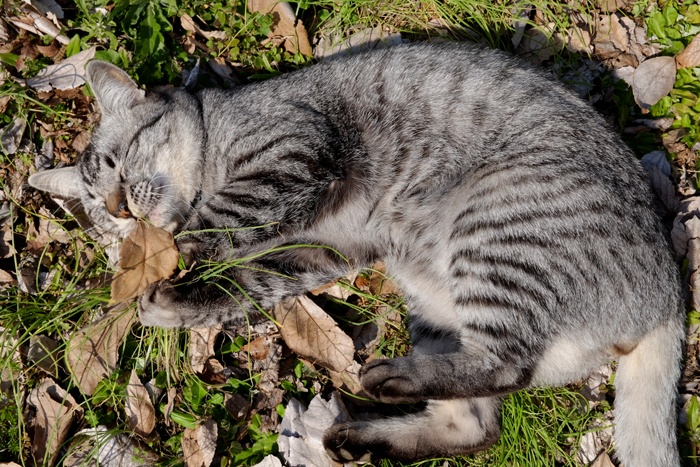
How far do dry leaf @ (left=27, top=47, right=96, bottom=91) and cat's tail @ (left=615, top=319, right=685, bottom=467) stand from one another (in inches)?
155

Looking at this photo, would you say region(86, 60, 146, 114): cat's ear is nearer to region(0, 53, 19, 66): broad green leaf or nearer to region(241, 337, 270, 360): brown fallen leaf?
region(0, 53, 19, 66): broad green leaf

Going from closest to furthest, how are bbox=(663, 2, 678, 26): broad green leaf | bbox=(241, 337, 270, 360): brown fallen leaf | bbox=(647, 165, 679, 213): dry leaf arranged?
bbox=(241, 337, 270, 360): brown fallen leaf
bbox=(647, 165, 679, 213): dry leaf
bbox=(663, 2, 678, 26): broad green leaf

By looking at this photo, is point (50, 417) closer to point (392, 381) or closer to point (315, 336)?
point (315, 336)

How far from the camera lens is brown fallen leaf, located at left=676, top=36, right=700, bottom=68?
11.3 ft

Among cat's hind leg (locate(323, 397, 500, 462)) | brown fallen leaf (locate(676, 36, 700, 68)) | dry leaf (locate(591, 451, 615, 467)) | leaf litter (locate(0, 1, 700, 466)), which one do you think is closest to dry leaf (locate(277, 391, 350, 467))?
leaf litter (locate(0, 1, 700, 466))

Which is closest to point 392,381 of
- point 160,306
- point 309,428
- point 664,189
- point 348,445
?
point 348,445

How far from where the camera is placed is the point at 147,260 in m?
2.80

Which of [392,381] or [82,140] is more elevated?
[82,140]

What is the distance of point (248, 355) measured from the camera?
309cm

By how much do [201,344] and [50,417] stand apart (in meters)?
0.93

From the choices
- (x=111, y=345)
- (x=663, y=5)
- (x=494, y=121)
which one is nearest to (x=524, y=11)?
(x=663, y=5)

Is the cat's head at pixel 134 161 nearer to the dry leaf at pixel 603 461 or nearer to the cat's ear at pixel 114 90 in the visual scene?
the cat's ear at pixel 114 90

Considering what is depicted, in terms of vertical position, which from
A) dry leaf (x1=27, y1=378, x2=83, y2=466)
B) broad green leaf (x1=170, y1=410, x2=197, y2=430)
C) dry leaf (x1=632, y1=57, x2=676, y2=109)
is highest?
dry leaf (x1=632, y1=57, x2=676, y2=109)

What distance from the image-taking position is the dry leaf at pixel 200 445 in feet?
9.02
